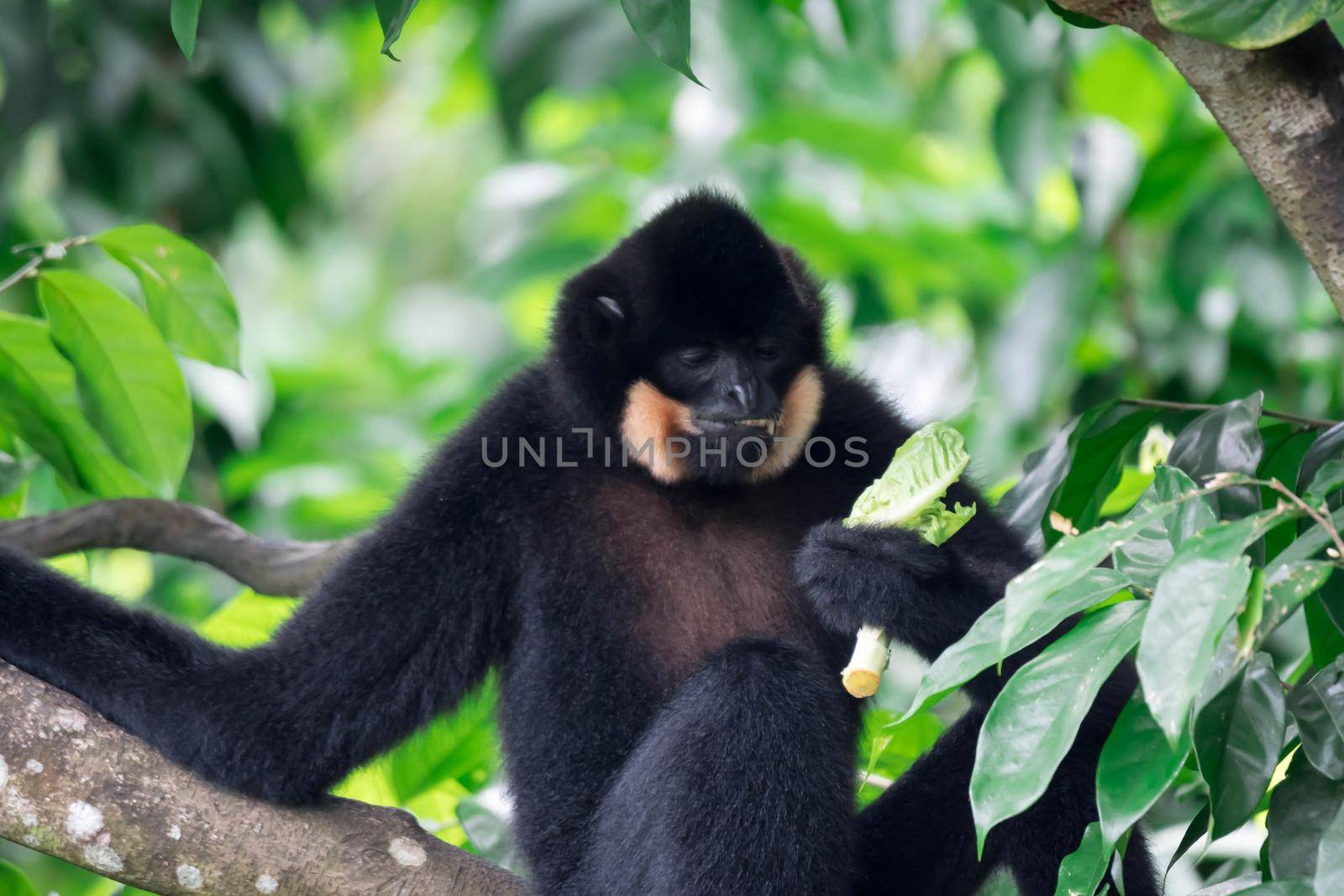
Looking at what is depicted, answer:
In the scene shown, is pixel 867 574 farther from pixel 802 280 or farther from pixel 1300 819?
pixel 802 280

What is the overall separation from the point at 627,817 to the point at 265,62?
4.45 meters

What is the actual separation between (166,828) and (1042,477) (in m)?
2.05

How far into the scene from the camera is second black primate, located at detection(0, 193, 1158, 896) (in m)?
3.01

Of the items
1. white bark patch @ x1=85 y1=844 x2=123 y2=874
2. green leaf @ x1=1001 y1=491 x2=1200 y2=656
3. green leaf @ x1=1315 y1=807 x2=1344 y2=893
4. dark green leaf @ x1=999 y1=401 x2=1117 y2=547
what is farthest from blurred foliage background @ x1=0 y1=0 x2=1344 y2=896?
green leaf @ x1=1001 y1=491 x2=1200 y2=656

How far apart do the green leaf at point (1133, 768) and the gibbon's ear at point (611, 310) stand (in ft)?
6.55

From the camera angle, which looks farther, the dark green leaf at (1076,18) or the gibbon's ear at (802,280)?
the gibbon's ear at (802,280)

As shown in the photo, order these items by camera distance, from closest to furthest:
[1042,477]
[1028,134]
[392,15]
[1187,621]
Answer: [1187,621] < [392,15] < [1042,477] < [1028,134]

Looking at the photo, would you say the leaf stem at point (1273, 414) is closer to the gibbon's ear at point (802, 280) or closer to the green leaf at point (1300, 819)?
the green leaf at point (1300, 819)

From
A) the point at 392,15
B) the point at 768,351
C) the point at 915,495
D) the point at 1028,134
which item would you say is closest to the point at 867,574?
the point at 915,495

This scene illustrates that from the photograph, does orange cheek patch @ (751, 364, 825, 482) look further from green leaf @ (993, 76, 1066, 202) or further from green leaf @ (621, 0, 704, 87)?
green leaf @ (993, 76, 1066, 202)

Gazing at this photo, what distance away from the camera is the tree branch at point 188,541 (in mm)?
3766

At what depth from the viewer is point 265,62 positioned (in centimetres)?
627

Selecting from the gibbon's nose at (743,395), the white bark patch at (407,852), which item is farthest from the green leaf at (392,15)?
the white bark patch at (407,852)

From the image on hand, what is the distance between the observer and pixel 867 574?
296cm
